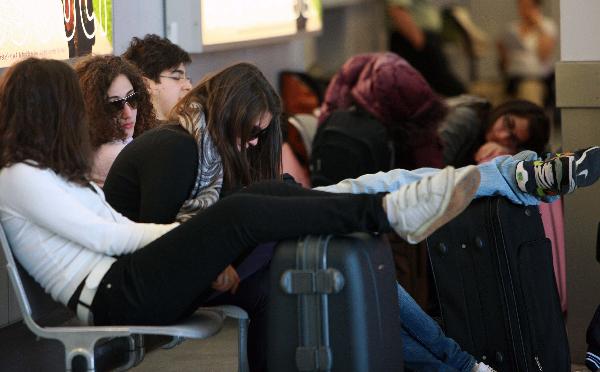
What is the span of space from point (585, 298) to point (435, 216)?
188cm

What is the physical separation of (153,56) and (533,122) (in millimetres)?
1763

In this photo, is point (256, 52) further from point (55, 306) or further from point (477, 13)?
point (55, 306)

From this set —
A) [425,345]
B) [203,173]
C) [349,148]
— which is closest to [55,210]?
[203,173]

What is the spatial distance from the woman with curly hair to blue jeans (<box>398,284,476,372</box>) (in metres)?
0.93

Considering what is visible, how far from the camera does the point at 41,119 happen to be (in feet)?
8.70

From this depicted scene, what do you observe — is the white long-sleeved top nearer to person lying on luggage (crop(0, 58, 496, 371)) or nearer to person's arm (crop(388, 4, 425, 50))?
person lying on luggage (crop(0, 58, 496, 371))

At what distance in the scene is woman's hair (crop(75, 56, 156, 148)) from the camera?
3.37 metres

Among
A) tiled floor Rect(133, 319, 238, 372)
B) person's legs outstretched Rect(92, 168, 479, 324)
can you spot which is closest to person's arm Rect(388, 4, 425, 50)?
tiled floor Rect(133, 319, 238, 372)

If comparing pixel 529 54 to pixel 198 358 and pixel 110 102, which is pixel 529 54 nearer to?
pixel 198 358

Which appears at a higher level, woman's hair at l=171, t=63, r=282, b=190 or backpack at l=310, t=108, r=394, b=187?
woman's hair at l=171, t=63, r=282, b=190

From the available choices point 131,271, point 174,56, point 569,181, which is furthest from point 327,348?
A: point 174,56

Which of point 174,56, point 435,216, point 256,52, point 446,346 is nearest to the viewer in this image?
point 435,216

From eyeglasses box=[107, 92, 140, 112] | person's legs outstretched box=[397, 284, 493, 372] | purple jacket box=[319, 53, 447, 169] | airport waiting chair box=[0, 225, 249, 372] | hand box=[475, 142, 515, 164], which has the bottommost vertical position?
person's legs outstretched box=[397, 284, 493, 372]

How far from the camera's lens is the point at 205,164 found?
307cm
